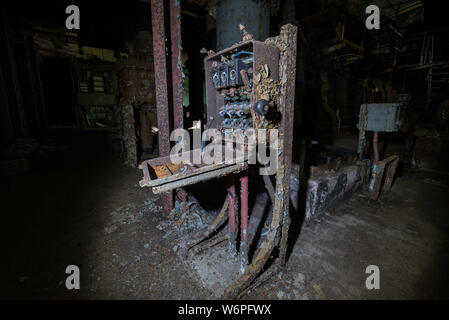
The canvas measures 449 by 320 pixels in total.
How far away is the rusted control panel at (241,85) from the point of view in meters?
1.44

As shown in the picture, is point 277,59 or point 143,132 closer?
point 277,59

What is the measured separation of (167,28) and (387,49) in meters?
12.2

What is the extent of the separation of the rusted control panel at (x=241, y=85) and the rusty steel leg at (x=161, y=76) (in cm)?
68

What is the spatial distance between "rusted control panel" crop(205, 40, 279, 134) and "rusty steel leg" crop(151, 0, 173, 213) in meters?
0.68

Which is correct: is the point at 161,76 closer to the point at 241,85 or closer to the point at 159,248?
the point at 241,85

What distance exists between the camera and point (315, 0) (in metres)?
6.10

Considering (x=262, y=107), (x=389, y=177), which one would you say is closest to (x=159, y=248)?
(x=262, y=107)

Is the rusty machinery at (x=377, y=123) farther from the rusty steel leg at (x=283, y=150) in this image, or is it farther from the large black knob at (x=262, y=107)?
the large black knob at (x=262, y=107)

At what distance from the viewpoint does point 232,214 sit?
1912mm

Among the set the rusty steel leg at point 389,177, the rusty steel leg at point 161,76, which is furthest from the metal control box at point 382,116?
the rusty steel leg at point 161,76
